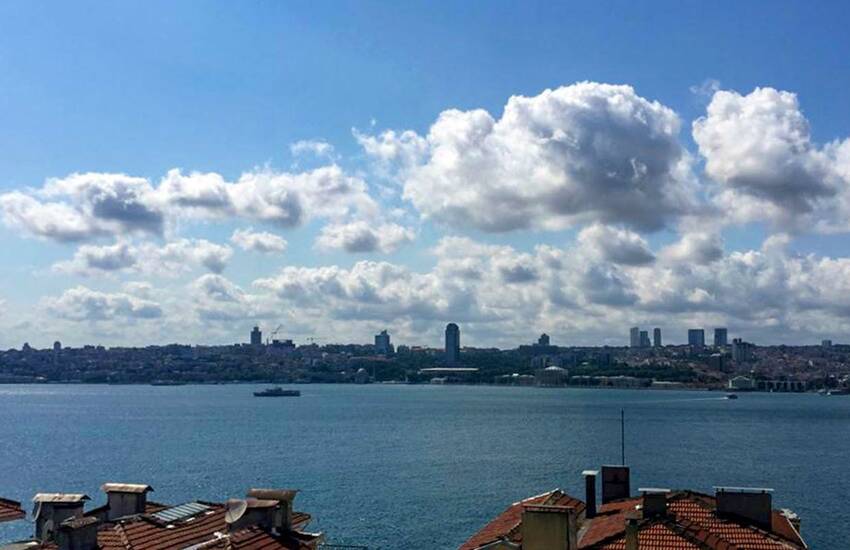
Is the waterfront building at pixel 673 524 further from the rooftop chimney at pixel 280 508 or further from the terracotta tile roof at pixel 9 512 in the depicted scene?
the terracotta tile roof at pixel 9 512

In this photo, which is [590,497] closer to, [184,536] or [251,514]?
[251,514]

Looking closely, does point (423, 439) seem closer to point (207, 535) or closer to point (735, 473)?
point (735, 473)

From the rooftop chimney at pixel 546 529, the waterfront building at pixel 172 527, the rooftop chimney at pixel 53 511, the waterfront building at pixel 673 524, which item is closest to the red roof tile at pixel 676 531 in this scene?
the waterfront building at pixel 673 524

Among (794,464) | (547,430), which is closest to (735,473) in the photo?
(794,464)

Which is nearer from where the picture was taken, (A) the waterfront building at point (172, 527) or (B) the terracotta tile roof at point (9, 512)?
(A) the waterfront building at point (172, 527)

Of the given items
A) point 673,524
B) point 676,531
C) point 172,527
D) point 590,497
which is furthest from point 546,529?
point 590,497

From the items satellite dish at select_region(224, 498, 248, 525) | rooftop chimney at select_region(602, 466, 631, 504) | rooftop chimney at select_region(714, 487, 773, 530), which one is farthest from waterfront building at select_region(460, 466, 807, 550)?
satellite dish at select_region(224, 498, 248, 525)

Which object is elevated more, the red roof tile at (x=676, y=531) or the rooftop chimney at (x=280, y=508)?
the rooftop chimney at (x=280, y=508)
